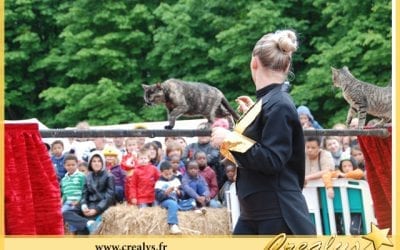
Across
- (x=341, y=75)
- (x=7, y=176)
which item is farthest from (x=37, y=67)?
(x=7, y=176)

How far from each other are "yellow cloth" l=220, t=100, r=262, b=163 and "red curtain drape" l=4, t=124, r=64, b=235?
1.10m

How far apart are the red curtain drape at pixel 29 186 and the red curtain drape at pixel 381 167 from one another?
151 centimetres

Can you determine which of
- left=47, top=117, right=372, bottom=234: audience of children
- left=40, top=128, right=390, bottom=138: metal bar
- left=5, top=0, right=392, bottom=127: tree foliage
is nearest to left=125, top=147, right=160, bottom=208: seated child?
left=47, top=117, right=372, bottom=234: audience of children

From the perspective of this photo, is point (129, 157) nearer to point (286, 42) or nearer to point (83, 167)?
point (83, 167)

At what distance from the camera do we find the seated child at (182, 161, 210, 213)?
5.99 metres

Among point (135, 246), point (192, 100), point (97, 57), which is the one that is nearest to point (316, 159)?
point (192, 100)

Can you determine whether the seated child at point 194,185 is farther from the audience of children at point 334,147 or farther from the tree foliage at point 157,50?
the tree foliage at point 157,50

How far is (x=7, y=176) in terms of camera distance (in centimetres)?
377

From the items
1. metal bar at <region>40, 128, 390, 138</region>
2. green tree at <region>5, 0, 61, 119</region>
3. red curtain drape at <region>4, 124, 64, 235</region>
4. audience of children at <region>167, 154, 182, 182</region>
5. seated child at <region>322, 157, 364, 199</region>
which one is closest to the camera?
red curtain drape at <region>4, 124, 64, 235</region>

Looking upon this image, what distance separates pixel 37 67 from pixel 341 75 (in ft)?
31.8

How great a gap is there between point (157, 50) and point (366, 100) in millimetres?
9096

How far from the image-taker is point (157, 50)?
14875mm

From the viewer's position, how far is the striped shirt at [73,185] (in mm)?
6285

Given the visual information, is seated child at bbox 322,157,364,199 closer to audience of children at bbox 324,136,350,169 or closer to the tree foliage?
audience of children at bbox 324,136,350,169
